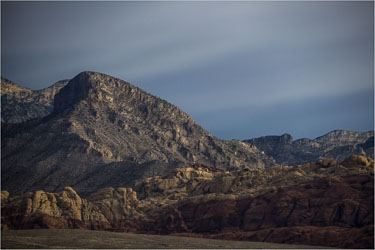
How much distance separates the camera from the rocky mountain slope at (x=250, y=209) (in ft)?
362

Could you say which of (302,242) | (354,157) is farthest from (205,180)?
(302,242)

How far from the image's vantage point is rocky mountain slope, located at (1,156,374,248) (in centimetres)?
11019

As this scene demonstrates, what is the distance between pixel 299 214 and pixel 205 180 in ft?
160

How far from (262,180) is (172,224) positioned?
100ft

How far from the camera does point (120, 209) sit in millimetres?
139125

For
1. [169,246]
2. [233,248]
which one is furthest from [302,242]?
[169,246]

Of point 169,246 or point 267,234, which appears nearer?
point 169,246

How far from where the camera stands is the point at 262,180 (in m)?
146

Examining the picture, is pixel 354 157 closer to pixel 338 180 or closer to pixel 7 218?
pixel 338 180

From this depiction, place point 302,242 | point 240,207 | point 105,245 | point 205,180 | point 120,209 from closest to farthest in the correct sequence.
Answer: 1. point 105,245
2. point 302,242
3. point 240,207
4. point 120,209
5. point 205,180

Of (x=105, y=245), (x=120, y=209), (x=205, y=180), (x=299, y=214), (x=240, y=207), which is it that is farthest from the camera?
(x=205, y=180)

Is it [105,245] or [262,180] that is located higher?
[262,180]

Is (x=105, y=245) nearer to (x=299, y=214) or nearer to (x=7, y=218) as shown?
(x=7, y=218)

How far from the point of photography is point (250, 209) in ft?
412
